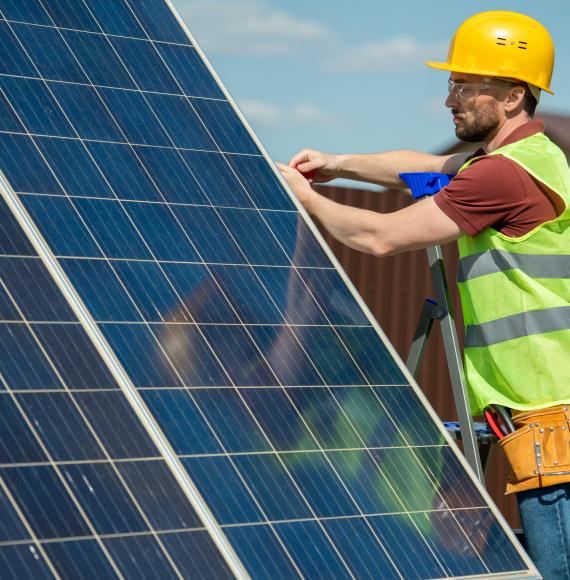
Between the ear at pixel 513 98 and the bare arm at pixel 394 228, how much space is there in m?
0.66

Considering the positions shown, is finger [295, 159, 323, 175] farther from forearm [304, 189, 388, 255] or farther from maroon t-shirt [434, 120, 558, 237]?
maroon t-shirt [434, 120, 558, 237]

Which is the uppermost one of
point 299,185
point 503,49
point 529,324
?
point 503,49

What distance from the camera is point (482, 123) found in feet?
18.8

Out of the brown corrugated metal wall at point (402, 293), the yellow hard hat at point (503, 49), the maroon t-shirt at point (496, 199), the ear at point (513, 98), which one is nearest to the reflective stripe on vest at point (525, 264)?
the maroon t-shirt at point (496, 199)

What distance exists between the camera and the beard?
573 centimetres

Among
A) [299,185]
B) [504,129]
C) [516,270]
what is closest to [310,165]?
[299,185]

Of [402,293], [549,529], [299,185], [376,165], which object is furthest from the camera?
[402,293]

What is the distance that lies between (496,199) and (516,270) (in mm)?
319

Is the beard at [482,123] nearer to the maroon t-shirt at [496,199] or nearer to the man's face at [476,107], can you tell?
the man's face at [476,107]

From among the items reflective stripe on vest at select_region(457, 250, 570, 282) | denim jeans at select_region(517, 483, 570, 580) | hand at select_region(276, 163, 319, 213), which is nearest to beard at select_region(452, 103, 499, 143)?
reflective stripe on vest at select_region(457, 250, 570, 282)

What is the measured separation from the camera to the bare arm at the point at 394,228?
538cm

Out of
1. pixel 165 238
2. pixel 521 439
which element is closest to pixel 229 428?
pixel 165 238

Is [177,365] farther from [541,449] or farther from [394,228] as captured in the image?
[541,449]

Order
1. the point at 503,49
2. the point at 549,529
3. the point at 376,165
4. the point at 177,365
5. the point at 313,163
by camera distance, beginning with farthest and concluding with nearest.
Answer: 1. the point at 376,165
2. the point at 313,163
3. the point at 503,49
4. the point at 549,529
5. the point at 177,365
